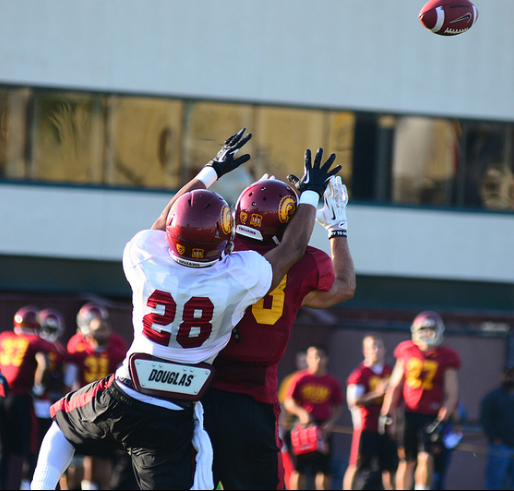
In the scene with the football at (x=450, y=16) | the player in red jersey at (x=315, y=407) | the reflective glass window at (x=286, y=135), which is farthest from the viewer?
the reflective glass window at (x=286, y=135)

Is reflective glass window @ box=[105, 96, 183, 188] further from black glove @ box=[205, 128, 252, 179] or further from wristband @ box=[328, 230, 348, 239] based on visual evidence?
wristband @ box=[328, 230, 348, 239]

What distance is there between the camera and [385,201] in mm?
16266

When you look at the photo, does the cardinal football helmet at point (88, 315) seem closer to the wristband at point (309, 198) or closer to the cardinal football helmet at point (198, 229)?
the wristband at point (309, 198)

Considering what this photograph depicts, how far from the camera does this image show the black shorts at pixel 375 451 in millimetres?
9086

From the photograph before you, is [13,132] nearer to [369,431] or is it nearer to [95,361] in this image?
[95,361]

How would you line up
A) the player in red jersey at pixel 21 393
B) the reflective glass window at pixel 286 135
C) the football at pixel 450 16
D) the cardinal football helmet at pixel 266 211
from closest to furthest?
the cardinal football helmet at pixel 266 211 < the football at pixel 450 16 < the player in red jersey at pixel 21 393 < the reflective glass window at pixel 286 135

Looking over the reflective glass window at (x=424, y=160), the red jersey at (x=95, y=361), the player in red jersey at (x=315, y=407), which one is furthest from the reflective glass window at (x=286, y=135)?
the red jersey at (x=95, y=361)

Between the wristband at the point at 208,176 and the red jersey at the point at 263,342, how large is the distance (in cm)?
58

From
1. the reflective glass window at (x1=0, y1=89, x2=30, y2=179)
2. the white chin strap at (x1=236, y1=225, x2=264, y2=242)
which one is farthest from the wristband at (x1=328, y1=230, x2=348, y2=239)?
the reflective glass window at (x1=0, y1=89, x2=30, y2=179)

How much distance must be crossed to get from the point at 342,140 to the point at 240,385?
12462mm

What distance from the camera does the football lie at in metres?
6.31

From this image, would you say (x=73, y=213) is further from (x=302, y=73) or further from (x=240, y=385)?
(x=240, y=385)

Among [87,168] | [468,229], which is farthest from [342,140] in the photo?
[87,168]

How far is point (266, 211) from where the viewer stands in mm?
4133
